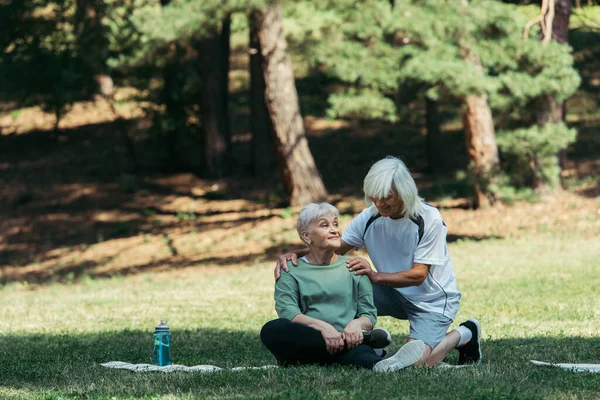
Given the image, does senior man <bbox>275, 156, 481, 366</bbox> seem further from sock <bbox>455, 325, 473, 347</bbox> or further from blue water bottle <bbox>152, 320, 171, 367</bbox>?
blue water bottle <bbox>152, 320, 171, 367</bbox>

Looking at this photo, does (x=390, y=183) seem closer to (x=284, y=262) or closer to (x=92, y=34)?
(x=284, y=262)

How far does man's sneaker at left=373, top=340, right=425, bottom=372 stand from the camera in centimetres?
601

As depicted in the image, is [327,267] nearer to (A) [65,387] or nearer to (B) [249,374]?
(B) [249,374]

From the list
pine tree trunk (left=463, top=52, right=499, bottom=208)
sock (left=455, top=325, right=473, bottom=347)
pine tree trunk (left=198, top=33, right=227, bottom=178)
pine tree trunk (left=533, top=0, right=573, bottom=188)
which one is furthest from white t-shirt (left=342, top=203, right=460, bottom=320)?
pine tree trunk (left=198, top=33, right=227, bottom=178)

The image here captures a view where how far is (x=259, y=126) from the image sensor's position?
24141 millimetres

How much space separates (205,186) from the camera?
24438mm

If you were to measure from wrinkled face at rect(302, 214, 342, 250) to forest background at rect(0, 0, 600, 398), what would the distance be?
88cm

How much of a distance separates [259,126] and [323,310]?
18.0 meters

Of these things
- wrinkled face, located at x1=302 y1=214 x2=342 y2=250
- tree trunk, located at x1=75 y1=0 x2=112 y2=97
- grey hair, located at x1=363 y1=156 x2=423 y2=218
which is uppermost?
tree trunk, located at x1=75 y1=0 x2=112 y2=97

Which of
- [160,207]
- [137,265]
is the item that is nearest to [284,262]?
[137,265]

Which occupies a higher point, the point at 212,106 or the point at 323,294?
the point at 212,106

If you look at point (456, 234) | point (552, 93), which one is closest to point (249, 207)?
point (456, 234)

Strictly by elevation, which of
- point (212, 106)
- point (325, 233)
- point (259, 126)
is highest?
point (212, 106)

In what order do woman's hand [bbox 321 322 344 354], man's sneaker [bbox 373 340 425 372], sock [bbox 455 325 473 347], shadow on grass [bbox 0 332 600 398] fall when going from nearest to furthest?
shadow on grass [bbox 0 332 600 398]
man's sneaker [bbox 373 340 425 372]
woman's hand [bbox 321 322 344 354]
sock [bbox 455 325 473 347]
